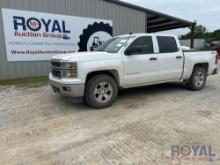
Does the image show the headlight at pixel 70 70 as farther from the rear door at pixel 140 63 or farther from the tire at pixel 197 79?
the tire at pixel 197 79

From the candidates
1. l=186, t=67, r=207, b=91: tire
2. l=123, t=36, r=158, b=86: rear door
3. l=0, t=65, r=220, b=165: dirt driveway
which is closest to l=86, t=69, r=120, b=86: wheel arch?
l=123, t=36, r=158, b=86: rear door

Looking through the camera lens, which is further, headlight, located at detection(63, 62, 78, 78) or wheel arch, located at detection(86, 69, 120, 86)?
wheel arch, located at detection(86, 69, 120, 86)

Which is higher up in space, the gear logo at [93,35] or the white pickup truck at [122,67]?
the gear logo at [93,35]

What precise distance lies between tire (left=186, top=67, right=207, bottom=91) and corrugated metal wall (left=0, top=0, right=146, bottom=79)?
7101mm

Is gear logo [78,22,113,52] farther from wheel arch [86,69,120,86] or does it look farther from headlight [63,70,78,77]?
headlight [63,70,78,77]

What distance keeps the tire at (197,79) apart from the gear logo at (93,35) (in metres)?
6.51

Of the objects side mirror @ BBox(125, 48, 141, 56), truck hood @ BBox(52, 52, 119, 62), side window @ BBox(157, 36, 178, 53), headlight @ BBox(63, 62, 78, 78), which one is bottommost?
headlight @ BBox(63, 62, 78, 78)

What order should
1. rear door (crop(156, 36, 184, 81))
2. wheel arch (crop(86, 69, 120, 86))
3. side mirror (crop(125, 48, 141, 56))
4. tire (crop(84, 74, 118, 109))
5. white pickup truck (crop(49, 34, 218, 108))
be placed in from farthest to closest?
1. rear door (crop(156, 36, 184, 81))
2. side mirror (crop(125, 48, 141, 56))
3. wheel arch (crop(86, 69, 120, 86))
4. tire (crop(84, 74, 118, 109))
5. white pickup truck (crop(49, 34, 218, 108))

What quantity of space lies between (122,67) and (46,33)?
6.62m

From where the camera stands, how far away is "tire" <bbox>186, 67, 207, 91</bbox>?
23.5 feet

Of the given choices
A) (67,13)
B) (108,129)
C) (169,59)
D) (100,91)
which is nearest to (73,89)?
(100,91)

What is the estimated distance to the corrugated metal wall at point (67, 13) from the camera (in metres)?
9.93

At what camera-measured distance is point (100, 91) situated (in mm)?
5430

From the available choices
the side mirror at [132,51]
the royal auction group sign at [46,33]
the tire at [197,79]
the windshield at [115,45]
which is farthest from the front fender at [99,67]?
the royal auction group sign at [46,33]
